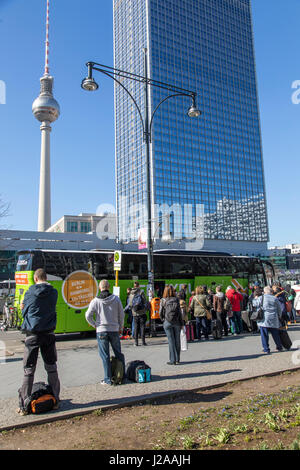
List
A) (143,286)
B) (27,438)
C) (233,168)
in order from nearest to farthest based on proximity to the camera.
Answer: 1. (27,438)
2. (143,286)
3. (233,168)

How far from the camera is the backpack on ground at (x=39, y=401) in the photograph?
5031 millimetres

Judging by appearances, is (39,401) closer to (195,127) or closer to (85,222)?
(195,127)

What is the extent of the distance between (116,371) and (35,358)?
1839 millimetres

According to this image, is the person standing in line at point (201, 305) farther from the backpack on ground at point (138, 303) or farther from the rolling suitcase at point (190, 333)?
the backpack on ground at point (138, 303)

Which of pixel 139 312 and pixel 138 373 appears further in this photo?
pixel 139 312

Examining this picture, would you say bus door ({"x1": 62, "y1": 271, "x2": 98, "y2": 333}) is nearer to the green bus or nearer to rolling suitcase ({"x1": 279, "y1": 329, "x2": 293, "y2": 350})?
the green bus

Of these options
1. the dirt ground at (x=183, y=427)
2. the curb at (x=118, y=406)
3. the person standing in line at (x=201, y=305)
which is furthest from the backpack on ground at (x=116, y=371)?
the person standing in line at (x=201, y=305)

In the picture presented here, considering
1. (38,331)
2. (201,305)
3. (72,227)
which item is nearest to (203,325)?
(201,305)

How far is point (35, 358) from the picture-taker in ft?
17.3

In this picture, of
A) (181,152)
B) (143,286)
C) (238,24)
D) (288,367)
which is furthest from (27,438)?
(238,24)

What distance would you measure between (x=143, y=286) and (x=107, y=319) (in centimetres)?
953

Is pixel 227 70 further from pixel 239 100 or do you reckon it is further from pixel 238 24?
pixel 238 24

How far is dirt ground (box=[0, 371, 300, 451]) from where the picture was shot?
3.95 meters

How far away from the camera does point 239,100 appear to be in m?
116
